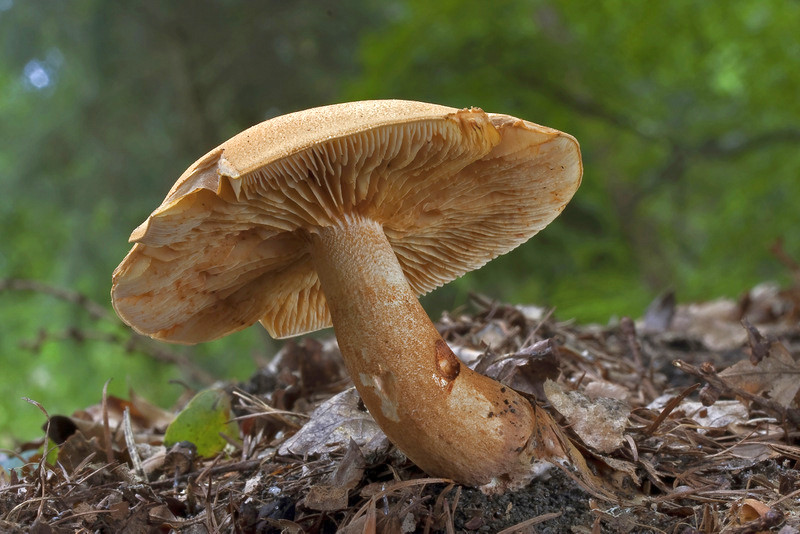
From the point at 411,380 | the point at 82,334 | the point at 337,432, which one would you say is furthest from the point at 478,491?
the point at 82,334

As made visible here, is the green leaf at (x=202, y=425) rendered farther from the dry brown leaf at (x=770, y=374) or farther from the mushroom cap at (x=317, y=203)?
the dry brown leaf at (x=770, y=374)

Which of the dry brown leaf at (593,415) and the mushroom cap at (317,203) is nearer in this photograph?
the mushroom cap at (317,203)

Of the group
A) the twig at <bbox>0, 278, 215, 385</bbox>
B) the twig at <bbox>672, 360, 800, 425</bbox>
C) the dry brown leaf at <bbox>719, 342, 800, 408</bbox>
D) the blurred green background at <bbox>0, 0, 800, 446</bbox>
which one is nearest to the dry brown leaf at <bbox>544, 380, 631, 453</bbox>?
the twig at <bbox>672, 360, 800, 425</bbox>

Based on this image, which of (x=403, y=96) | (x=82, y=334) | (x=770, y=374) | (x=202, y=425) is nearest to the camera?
(x=770, y=374)

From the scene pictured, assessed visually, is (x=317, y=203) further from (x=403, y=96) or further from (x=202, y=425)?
(x=403, y=96)

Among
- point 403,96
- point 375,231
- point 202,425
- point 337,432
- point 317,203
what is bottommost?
point 337,432

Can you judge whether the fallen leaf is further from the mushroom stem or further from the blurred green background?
the blurred green background

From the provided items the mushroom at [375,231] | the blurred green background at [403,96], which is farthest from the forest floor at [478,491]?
the blurred green background at [403,96]

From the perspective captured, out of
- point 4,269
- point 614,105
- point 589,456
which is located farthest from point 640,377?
point 4,269
